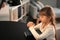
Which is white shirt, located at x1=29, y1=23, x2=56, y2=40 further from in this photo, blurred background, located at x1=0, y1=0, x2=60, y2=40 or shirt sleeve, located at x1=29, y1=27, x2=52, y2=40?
blurred background, located at x1=0, y1=0, x2=60, y2=40

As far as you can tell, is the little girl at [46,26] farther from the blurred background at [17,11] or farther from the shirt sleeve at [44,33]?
the blurred background at [17,11]

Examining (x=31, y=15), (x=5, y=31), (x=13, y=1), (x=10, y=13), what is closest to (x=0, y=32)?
(x=5, y=31)

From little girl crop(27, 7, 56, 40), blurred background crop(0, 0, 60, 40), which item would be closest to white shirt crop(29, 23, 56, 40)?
little girl crop(27, 7, 56, 40)

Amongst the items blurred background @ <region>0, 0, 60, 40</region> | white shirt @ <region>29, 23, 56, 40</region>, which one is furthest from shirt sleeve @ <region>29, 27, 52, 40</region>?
blurred background @ <region>0, 0, 60, 40</region>

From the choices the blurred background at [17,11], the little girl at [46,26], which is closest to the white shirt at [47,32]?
the little girl at [46,26]

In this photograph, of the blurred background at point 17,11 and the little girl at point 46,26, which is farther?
the blurred background at point 17,11

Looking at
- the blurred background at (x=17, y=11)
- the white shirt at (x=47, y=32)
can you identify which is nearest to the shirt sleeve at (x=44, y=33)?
the white shirt at (x=47, y=32)

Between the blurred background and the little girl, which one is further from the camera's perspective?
the blurred background

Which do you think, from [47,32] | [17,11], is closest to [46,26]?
[47,32]

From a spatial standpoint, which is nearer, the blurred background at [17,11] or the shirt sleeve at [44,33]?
the shirt sleeve at [44,33]

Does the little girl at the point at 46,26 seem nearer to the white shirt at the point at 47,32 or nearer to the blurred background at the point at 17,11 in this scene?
the white shirt at the point at 47,32

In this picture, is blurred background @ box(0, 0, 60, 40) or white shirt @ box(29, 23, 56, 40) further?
blurred background @ box(0, 0, 60, 40)

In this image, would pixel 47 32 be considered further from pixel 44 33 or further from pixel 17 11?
pixel 17 11

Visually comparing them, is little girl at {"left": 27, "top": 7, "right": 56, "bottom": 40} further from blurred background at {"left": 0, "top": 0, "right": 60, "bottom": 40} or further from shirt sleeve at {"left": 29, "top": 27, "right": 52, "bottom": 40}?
blurred background at {"left": 0, "top": 0, "right": 60, "bottom": 40}
